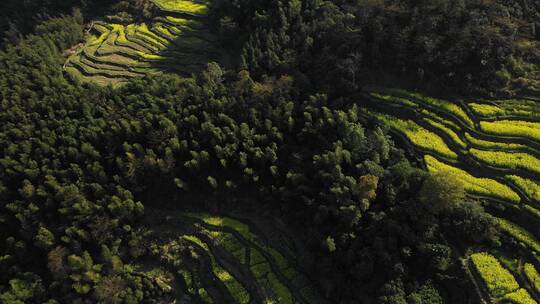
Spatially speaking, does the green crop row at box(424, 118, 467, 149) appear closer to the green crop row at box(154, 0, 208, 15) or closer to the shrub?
the shrub

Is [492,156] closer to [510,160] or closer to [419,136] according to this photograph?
[510,160]

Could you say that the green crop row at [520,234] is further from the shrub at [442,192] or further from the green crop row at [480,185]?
the shrub at [442,192]

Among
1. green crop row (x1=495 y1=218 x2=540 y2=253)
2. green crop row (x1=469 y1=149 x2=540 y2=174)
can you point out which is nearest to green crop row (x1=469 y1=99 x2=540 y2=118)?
green crop row (x1=469 y1=149 x2=540 y2=174)

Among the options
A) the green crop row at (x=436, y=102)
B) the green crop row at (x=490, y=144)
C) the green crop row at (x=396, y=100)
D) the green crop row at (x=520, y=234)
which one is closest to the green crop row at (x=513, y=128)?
the green crop row at (x=490, y=144)

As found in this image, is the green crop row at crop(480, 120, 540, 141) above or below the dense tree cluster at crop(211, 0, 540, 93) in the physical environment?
below

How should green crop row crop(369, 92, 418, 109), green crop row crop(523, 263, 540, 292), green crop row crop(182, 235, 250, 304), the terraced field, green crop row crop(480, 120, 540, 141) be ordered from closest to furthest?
green crop row crop(523, 263, 540, 292)
green crop row crop(182, 235, 250, 304)
the terraced field
green crop row crop(480, 120, 540, 141)
green crop row crop(369, 92, 418, 109)
